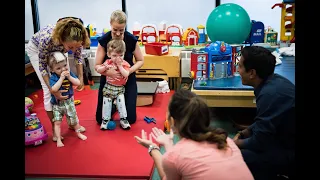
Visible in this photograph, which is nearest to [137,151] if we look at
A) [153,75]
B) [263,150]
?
[263,150]

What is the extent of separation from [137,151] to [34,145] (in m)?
0.84

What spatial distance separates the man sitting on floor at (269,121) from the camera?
202 centimetres

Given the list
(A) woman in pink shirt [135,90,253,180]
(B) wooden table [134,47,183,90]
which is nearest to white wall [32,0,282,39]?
(B) wooden table [134,47,183,90]

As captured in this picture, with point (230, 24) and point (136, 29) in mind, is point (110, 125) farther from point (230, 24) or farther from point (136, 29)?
point (136, 29)

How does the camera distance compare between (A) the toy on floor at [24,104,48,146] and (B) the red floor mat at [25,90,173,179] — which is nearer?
(B) the red floor mat at [25,90,173,179]

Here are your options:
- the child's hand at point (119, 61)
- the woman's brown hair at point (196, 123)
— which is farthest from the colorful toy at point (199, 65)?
the woman's brown hair at point (196, 123)

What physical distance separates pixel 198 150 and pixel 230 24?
3.06 metres

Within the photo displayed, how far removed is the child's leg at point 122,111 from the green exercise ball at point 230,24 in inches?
64.5

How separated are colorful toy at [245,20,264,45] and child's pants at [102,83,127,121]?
2.18 metres

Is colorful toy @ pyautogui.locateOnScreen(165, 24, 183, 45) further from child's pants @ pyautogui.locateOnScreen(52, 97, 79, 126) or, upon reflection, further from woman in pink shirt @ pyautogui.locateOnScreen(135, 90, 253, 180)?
woman in pink shirt @ pyautogui.locateOnScreen(135, 90, 253, 180)

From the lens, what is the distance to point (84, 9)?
5.66 m

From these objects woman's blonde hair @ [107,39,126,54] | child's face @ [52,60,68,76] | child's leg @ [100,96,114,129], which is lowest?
child's leg @ [100,96,114,129]

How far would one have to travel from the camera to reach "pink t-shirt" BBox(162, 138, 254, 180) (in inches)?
56.3
